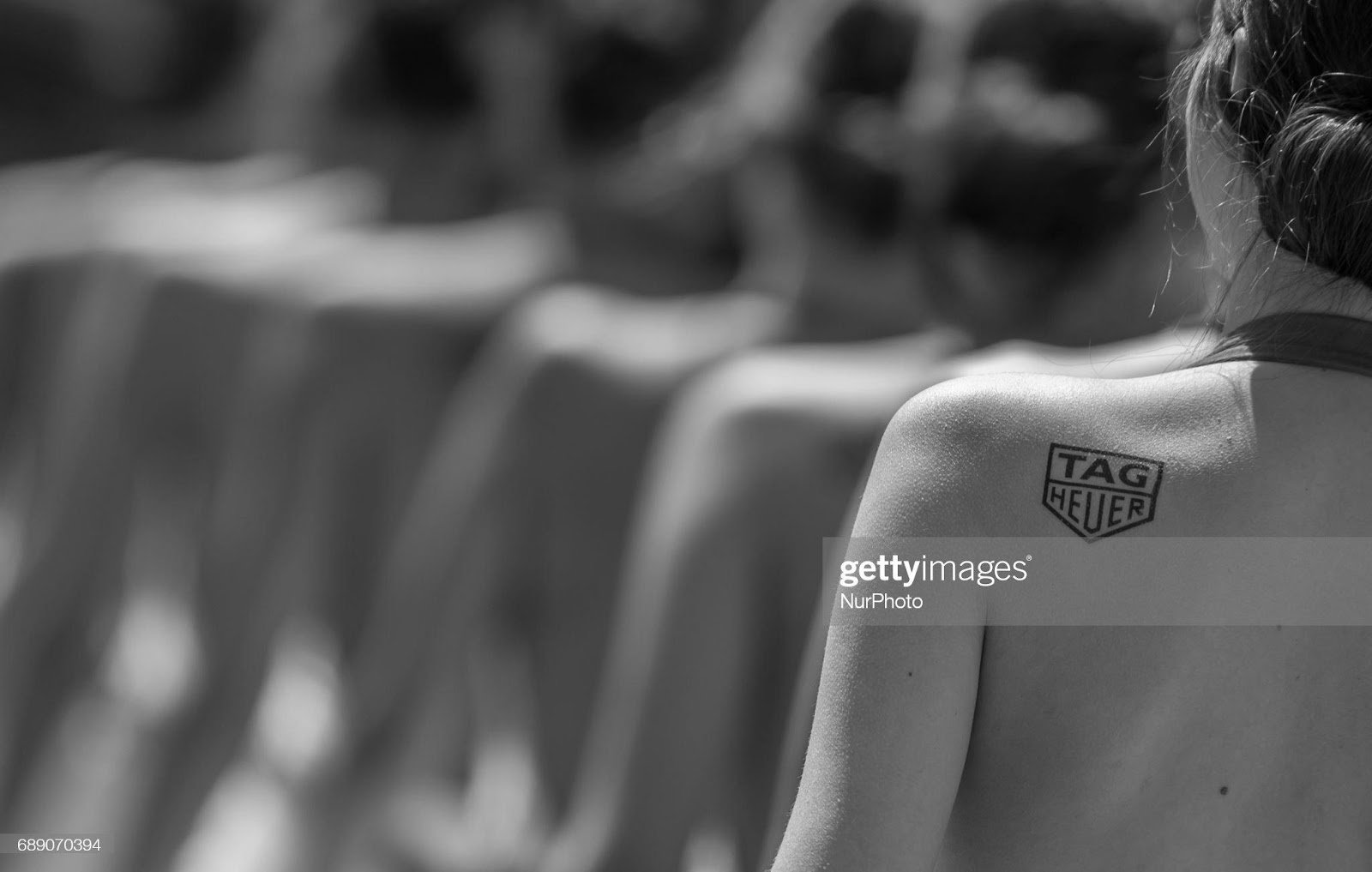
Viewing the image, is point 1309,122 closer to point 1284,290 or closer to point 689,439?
point 1284,290

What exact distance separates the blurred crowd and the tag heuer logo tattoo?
0.65 metres

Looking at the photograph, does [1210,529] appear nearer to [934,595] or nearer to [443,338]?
[934,595]

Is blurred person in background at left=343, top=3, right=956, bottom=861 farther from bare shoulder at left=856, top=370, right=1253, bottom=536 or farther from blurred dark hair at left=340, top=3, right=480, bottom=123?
bare shoulder at left=856, top=370, right=1253, bottom=536

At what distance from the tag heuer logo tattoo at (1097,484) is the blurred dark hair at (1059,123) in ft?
2.85

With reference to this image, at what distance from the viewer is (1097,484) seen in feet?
1.42

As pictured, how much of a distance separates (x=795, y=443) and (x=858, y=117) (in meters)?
0.33

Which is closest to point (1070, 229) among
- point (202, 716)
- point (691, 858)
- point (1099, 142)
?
point (1099, 142)

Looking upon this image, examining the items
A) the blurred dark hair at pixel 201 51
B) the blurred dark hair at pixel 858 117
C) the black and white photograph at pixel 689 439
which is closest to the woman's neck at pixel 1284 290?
the black and white photograph at pixel 689 439

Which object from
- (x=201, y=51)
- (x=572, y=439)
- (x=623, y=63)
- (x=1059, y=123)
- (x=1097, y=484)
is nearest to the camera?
(x=1097, y=484)

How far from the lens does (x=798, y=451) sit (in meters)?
1.40

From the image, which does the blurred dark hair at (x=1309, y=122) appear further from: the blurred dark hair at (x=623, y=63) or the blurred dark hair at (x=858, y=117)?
the blurred dark hair at (x=623, y=63)

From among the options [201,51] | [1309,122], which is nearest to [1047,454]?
[1309,122]

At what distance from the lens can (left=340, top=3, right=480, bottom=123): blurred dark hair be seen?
77.4 inches

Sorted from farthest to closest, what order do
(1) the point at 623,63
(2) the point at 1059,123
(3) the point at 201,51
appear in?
(3) the point at 201,51
(1) the point at 623,63
(2) the point at 1059,123
